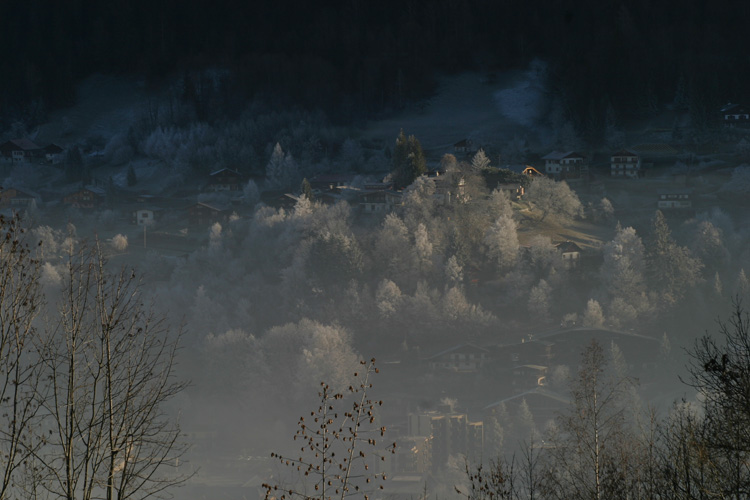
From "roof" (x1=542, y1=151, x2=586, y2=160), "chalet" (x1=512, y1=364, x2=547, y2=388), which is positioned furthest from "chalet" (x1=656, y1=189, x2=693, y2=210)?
"chalet" (x1=512, y1=364, x2=547, y2=388)

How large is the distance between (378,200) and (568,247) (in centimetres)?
1267

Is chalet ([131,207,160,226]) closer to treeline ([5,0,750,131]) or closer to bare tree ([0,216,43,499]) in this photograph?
treeline ([5,0,750,131])

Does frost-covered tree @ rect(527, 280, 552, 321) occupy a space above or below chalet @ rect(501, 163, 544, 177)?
below

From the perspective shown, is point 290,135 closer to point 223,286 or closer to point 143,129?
point 143,129

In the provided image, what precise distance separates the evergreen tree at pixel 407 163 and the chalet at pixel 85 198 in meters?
20.7

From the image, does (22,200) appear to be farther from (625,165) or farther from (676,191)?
(676,191)

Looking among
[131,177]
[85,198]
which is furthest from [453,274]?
[131,177]

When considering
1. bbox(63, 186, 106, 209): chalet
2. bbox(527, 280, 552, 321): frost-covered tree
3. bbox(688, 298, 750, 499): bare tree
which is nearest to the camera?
bbox(688, 298, 750, 499): bare tree

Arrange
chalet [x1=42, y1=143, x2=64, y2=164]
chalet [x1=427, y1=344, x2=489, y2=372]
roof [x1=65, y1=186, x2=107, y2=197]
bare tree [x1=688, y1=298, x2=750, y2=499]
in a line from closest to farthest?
bare tree [x1=688, y1=298, x2=750, y2=499] < chalet [x1=427, y1=344, x2=489, y2=372] < roof [x1=65, y1=186, x2=107, y2=197] < chalet [x1=42, y1=143, x2=64, y2=164]

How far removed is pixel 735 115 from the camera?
253 feet

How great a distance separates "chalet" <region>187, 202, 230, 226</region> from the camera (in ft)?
232

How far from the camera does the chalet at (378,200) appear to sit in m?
65.9

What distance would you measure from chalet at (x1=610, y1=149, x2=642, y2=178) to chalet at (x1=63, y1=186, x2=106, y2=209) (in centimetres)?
3241

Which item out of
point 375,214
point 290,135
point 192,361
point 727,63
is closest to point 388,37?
point 290,135
